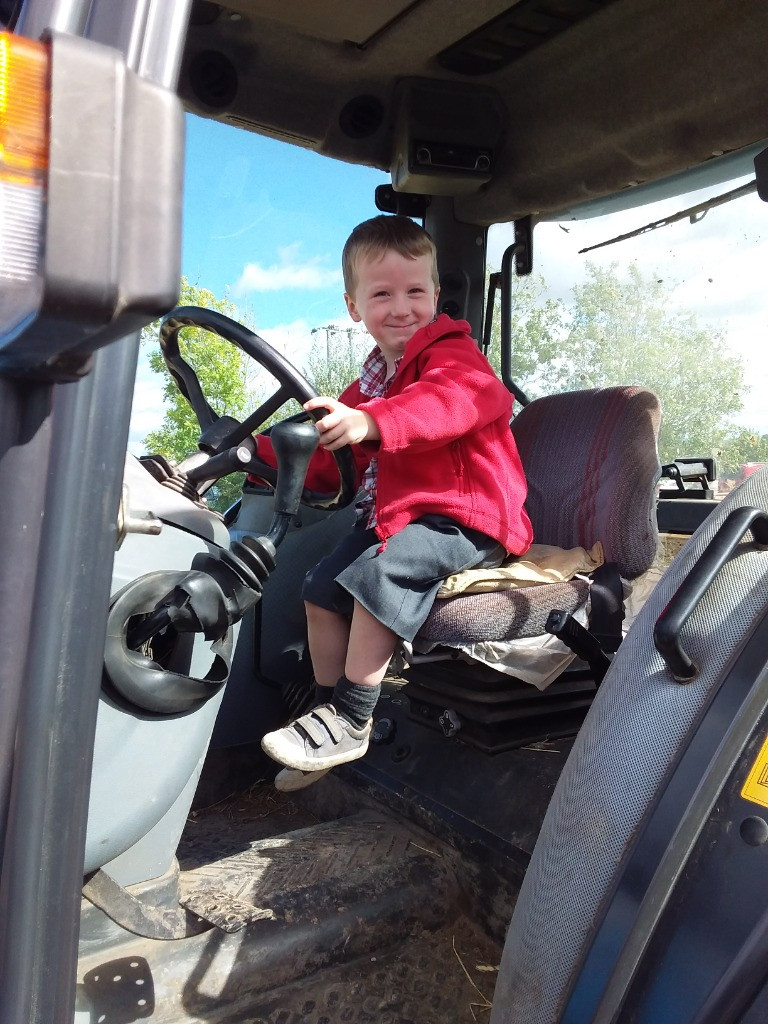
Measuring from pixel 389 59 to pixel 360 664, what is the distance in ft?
3.92

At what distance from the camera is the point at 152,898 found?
4.61ft

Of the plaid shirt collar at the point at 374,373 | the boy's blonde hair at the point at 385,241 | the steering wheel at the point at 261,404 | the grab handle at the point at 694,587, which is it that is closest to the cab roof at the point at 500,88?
the boy's blonde hair at the point at 385,241

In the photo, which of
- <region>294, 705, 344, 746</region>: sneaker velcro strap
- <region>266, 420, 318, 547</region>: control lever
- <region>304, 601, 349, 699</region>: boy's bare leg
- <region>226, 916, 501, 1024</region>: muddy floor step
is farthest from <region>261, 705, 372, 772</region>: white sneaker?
<region>266, 420, 318, 547</region>: control lever

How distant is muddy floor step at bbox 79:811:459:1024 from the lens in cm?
124

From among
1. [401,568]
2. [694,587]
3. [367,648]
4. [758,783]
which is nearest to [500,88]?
[401,568]

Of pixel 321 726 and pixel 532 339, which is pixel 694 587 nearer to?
pixel 321 726

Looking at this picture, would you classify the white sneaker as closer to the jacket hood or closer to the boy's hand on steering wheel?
the boy's hand on steering wheel

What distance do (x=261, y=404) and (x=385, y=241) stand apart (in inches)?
19.0

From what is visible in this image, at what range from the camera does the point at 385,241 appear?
6.05 feet

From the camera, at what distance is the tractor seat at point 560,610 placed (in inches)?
64.8

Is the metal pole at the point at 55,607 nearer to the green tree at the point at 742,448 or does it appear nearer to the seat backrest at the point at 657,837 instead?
the seat backrest at the point at 657,837

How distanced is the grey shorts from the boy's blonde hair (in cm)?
54

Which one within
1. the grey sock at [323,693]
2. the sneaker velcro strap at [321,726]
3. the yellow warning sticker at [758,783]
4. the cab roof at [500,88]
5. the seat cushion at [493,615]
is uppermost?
the cab roof at [500,88]

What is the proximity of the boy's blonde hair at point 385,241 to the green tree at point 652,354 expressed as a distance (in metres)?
0.32
